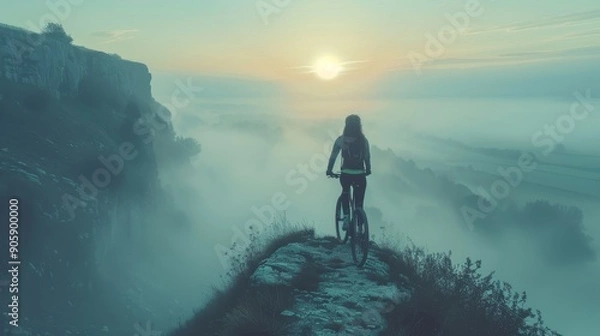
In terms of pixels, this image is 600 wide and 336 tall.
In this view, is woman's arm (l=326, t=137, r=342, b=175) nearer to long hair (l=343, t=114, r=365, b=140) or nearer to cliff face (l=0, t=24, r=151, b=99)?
long hair (l=343, t=114, r=365, b=140)

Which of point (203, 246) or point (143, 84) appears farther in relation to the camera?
point (143, 84)

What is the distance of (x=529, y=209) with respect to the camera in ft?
367

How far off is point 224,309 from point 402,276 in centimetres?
347

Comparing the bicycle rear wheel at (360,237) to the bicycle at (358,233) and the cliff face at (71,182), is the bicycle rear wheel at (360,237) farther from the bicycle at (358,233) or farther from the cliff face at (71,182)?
the cliff face at (71,182)

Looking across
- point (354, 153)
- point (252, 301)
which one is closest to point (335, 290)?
point (252, 301)

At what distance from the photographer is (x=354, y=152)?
8430 millimetres

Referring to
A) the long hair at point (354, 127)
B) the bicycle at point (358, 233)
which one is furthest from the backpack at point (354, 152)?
the bicycle at point (358, 233)

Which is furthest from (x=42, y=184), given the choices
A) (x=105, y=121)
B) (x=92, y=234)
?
(x=105, y=121)

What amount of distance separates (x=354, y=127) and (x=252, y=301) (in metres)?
3.87

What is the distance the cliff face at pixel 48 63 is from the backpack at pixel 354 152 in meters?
48.5

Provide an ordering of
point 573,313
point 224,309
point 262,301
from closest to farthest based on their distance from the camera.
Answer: point 262,301, point 224,309, point 573,313

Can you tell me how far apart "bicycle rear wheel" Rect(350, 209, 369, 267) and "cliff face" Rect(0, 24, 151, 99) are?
48835 mm

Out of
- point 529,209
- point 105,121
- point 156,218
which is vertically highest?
point 529,209

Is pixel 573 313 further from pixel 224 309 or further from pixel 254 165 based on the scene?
pixel 254 165
